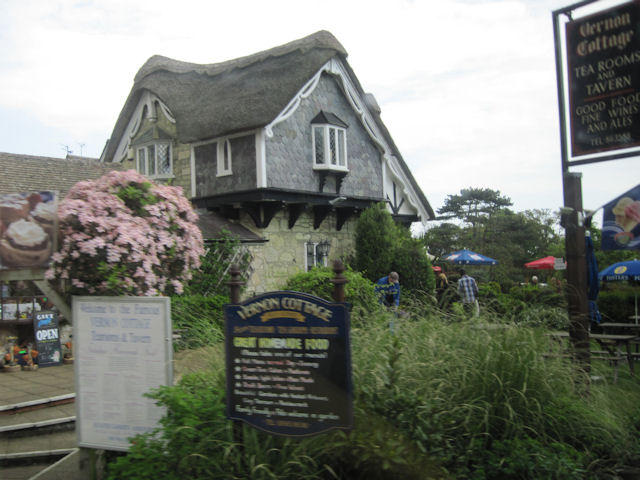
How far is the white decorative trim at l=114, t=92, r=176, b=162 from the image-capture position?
61.0 ft

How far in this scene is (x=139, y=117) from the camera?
A: 19.2 metres

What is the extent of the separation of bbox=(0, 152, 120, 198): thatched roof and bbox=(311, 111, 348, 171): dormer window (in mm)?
6176

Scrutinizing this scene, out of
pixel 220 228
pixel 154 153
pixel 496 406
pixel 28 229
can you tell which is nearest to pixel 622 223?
pixel 496 406

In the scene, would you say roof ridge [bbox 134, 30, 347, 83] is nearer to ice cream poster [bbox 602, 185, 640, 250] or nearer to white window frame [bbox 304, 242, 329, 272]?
white window frame [bbox 304, 242, 329, 272]

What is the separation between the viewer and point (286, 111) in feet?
54.3

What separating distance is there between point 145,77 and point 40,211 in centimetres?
1624

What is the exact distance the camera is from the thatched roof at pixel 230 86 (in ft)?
53.4

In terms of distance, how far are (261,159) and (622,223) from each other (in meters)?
11.1

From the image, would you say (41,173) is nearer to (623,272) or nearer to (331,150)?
(331,150)

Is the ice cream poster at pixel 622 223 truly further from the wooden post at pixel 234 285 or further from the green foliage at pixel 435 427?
the wooden post at pixel 234 285

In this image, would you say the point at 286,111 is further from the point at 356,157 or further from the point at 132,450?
the point at 132,450

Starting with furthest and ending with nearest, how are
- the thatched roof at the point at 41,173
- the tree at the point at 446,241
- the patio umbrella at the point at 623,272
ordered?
1. the tree at the point at 446,241
2. the thatched roof at the point at 41,173
3. the patio umbrella at the point at 623,272

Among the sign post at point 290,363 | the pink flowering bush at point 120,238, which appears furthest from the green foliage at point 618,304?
the sign post at point 290,363

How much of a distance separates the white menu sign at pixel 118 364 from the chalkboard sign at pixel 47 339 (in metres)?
5.86
